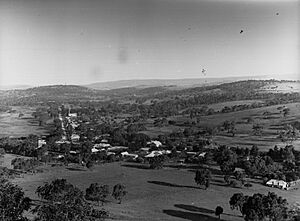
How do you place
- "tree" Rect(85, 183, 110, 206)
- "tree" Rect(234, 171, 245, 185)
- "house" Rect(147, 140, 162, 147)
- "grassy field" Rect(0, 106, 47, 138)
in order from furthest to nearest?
"grassy field" Rect(0, 106, 47, 138), "house" Rect(147, 140, 162, 147), "tree" Rect(234, 171, 245, 185), "tree" Rect(85, 183, 110, 206)

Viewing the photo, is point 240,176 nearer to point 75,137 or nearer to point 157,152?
point 157,152

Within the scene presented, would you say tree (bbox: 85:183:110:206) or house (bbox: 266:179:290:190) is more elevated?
tree (bbox: 85:183:110:206)

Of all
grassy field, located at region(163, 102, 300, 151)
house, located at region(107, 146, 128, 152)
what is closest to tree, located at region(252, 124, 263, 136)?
grassy field, located at region(163, 102, 300, 151)

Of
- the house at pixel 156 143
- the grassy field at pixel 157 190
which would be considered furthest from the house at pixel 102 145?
the grassy field at pixel 157 190

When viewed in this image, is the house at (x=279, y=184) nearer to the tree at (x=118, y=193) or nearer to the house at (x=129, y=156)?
the tree at (x=118, y=193)

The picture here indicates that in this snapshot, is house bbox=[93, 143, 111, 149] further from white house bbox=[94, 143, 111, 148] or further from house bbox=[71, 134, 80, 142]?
house bbox=[71, 134, 80, 142]
